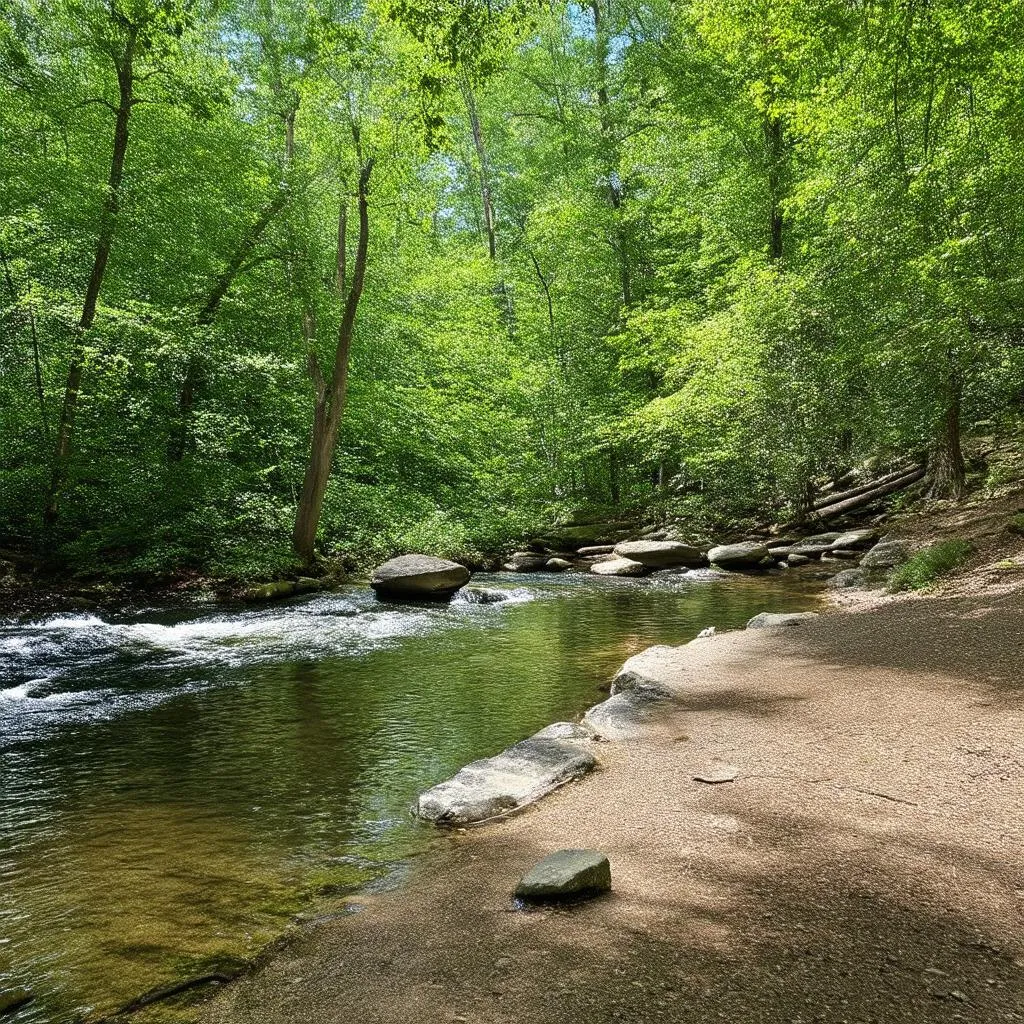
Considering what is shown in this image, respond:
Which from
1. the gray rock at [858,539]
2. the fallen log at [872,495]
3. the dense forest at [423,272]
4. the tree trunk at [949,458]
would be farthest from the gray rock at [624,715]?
the fallen log at [872,495]

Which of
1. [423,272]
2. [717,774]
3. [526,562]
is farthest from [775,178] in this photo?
[717,774]

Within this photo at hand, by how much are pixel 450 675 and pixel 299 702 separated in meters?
1.66

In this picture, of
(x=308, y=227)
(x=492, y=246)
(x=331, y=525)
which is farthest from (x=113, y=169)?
(x=492, y=246)

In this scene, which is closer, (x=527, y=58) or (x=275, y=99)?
(x=275, y=99)

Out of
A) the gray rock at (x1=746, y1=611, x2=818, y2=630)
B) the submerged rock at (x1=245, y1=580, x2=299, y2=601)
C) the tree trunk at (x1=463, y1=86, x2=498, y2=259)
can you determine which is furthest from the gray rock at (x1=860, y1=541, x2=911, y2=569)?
the tree trunk at (x1=463, y1=86, x2=498, y2=259)

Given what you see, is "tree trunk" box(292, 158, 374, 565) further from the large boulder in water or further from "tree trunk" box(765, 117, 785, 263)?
"tree trunk" box(765, 117, 785, 263)

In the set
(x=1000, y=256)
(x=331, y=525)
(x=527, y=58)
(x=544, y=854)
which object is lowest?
(x=544, y=854)

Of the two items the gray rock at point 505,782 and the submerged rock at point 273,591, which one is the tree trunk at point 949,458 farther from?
the submerged rock at point 273,591

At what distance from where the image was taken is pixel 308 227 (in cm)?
1566

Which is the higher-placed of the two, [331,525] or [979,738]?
[331,525]

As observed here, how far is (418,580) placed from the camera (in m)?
12.3

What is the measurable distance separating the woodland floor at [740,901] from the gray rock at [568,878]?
0.26ft

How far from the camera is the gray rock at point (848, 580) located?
1107cm

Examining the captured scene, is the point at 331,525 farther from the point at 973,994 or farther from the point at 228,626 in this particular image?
the point at 973,994
